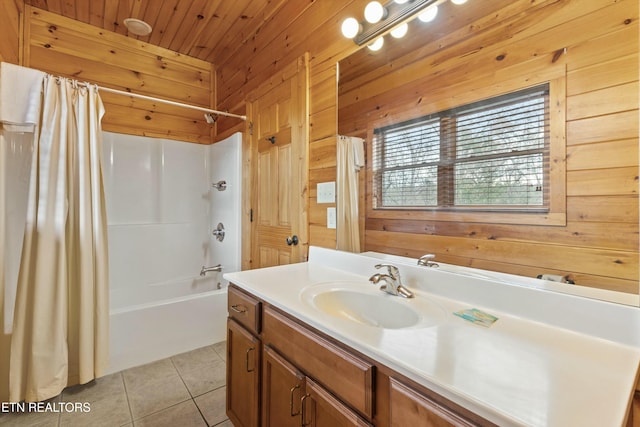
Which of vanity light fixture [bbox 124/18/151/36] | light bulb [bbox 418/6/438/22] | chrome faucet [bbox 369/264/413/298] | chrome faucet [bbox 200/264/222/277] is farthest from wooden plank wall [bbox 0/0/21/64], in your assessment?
chrome faucet [bbox 369/264/413/298]

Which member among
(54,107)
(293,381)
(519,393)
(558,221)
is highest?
(54,107)

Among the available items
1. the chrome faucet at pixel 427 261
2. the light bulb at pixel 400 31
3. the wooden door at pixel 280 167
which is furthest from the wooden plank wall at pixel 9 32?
the chrome faucet at pixel 427 261

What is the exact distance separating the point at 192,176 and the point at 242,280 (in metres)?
1.98

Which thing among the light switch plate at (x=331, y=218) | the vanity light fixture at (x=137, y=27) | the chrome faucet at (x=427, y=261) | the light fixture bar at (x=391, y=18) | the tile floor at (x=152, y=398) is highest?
the vanity light fixture at (x=137, y=27)

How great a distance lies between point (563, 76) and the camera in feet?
2.91

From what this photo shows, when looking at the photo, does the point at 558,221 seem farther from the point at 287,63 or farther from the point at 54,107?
the point at 54,107

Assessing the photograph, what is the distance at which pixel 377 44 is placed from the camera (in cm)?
143

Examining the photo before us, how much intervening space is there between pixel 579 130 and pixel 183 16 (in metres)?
2.63

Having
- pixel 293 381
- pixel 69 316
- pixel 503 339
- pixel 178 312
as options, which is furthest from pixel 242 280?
pixel 69 316

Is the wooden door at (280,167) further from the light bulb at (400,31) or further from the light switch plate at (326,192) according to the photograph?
the light bulb at (400,31)

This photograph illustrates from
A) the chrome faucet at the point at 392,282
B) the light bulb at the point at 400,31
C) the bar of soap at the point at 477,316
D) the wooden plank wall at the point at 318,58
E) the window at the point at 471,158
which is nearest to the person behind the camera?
the bar of soap at the point at 477,316

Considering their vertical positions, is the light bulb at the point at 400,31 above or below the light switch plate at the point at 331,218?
above

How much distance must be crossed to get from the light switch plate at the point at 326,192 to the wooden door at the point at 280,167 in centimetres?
13

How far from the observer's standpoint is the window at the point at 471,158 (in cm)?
95
